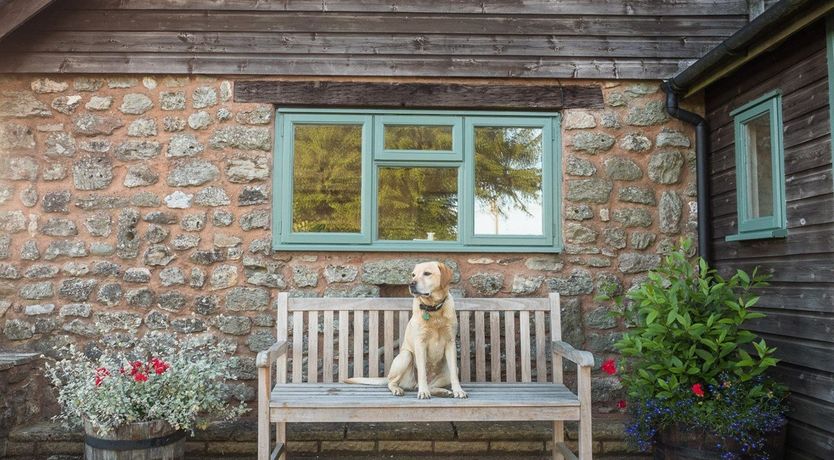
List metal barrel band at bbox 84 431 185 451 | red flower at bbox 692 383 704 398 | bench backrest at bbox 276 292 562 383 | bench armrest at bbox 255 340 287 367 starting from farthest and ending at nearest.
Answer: bench backrest at bbox 276 292 562 383 → red flower at bbox 692 383 704 398 → metal barrel band at bbox 84 431 185 451 → bench armrest at bbox 255 340 287 367

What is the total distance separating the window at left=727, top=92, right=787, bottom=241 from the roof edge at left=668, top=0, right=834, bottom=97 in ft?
1.02

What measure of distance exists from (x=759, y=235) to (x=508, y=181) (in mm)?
1806

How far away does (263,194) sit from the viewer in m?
4.80

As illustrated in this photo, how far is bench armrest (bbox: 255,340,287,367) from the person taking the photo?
137 inches

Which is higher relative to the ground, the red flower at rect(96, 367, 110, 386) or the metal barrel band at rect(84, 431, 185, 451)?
the red flower at rect(96, 367, 110, 386)

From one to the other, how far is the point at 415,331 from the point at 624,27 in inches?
122

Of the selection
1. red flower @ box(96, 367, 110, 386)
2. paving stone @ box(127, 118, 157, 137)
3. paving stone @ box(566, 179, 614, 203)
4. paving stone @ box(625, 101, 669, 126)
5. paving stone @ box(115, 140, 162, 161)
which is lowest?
red flower @ box(96, 367, 110, 386)

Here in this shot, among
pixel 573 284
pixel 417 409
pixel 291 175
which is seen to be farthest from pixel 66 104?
pixel 573 284

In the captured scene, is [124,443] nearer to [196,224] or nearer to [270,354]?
[270,354]

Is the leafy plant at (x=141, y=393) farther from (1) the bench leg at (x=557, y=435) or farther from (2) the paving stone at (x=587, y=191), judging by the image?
(2) the paving stone at (x=587, y=191)

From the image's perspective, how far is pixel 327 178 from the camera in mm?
4895

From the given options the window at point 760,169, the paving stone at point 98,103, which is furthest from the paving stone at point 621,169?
the paving stone at point 98,103

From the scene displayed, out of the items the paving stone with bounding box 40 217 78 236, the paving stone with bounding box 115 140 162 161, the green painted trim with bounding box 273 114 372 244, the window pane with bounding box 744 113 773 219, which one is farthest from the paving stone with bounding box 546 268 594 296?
the paving stone with bounding box 40 217 78 236

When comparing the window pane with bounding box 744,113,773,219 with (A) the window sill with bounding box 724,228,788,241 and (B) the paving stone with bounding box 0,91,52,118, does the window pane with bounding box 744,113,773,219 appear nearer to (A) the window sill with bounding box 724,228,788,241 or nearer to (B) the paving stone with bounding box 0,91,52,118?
(A) the window sill with bounding box 724,228,788,241
